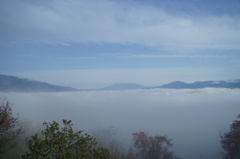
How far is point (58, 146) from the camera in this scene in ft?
33.8

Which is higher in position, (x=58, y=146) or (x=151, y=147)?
(x=58, y=146)

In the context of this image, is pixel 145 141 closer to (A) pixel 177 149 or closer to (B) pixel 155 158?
(B) pixel 155 158

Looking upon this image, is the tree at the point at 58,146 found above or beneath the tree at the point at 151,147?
above

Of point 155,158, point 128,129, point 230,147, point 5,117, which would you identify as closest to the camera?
point 5,117

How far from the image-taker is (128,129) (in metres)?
191

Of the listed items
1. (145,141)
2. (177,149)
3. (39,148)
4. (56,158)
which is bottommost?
(177,149)

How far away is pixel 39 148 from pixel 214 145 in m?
152

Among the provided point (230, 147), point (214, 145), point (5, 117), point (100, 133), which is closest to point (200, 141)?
point (214, 145)

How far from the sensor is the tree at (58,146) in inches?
378

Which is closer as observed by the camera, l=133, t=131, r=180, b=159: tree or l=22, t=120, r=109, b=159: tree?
l=22, t=120, r=109, b=159: tree

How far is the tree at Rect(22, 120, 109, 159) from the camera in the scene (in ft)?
31.5

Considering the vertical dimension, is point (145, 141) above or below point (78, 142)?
below

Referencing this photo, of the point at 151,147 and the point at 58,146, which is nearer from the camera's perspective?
the point at 58,146

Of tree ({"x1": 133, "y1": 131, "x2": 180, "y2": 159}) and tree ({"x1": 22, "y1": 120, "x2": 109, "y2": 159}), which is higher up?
tree ({"x1": 22, "y1": 120, "x2": 109, "y2": 159})
